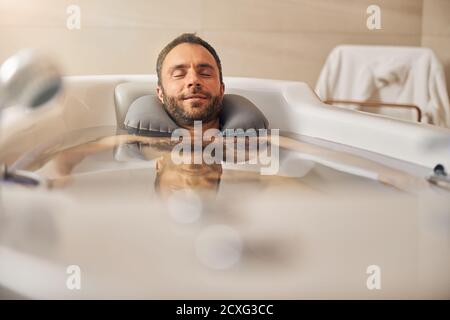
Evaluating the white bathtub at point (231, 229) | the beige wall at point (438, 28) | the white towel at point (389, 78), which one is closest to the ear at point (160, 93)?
the white bathtub at point (231, 229)

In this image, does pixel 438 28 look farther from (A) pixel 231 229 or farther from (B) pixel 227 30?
(A) pixel 231 229

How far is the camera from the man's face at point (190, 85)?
876mm

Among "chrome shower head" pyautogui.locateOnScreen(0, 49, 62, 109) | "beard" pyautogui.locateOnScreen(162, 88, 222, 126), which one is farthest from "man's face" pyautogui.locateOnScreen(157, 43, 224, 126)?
"chrome shower head" pyautogui.locateOnScreen(0, 49, 62, 109)

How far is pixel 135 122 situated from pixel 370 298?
51cm

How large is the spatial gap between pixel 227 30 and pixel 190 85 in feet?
0.33

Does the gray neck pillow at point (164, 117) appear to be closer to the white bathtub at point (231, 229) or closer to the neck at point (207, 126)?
the neck at point (207, 126)

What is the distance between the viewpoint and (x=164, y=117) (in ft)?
3.06

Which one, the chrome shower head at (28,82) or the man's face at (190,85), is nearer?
the chrome shower head at (28,82)

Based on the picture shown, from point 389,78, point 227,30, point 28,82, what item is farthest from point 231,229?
Result: point 389,78

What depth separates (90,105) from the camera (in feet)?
3.12

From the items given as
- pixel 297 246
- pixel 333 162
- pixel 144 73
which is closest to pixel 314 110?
pixel 333 162

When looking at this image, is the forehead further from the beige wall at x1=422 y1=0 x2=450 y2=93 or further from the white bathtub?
the beige wall at x1=422 y1=0 x2=450 y2=93

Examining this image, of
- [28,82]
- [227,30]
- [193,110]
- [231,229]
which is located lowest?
[231,229]
